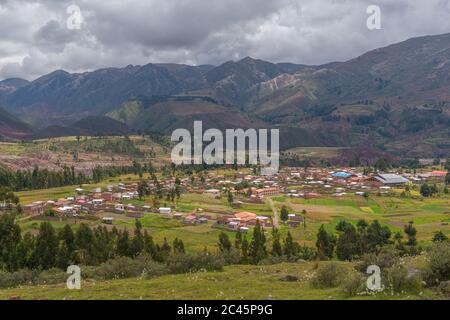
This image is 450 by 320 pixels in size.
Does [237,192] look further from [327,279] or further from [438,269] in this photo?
[438,269]

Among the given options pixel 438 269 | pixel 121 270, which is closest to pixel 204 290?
pixel 121 270

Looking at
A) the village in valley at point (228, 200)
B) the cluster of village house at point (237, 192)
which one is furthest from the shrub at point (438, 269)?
the cluster of village house at point (237, 192)

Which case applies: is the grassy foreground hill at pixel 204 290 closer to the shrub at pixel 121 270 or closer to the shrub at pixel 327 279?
the shrub at pixel 327 279

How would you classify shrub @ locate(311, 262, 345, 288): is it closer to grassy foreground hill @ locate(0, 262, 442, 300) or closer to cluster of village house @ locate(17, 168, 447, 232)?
grassy foreground hill @ locate(0, 262, 442, 300)
